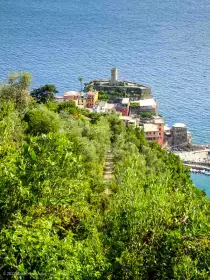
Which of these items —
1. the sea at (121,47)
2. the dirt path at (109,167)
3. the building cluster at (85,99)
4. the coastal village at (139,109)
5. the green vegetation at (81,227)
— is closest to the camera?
the green vegetation at (81,227)

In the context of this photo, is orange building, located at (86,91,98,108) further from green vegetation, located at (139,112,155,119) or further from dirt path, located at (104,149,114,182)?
dirt path, located at (104,149,114,182)

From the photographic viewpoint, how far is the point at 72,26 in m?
59.7

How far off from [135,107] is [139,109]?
1.01ft

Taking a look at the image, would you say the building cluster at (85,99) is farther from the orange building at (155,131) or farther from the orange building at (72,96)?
the orange building at (155,131)

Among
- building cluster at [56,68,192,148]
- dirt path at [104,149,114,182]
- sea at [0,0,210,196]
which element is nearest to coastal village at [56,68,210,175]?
building cluster at [56,68,192,148]

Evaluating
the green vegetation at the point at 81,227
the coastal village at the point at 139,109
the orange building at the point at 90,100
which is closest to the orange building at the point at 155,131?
the coastal village at the point at 139,109

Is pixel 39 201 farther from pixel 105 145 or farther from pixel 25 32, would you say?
pixel 25 32

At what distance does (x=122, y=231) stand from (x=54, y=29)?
54.2 metres

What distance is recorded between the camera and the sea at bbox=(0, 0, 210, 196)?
4166 centimetres

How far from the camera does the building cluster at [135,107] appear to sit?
33787 mm

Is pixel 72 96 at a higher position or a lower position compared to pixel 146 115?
higher

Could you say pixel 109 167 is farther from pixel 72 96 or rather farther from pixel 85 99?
pixel 85 99

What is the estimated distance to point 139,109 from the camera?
37812 mm

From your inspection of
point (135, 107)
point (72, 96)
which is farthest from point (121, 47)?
point (72, 96)
